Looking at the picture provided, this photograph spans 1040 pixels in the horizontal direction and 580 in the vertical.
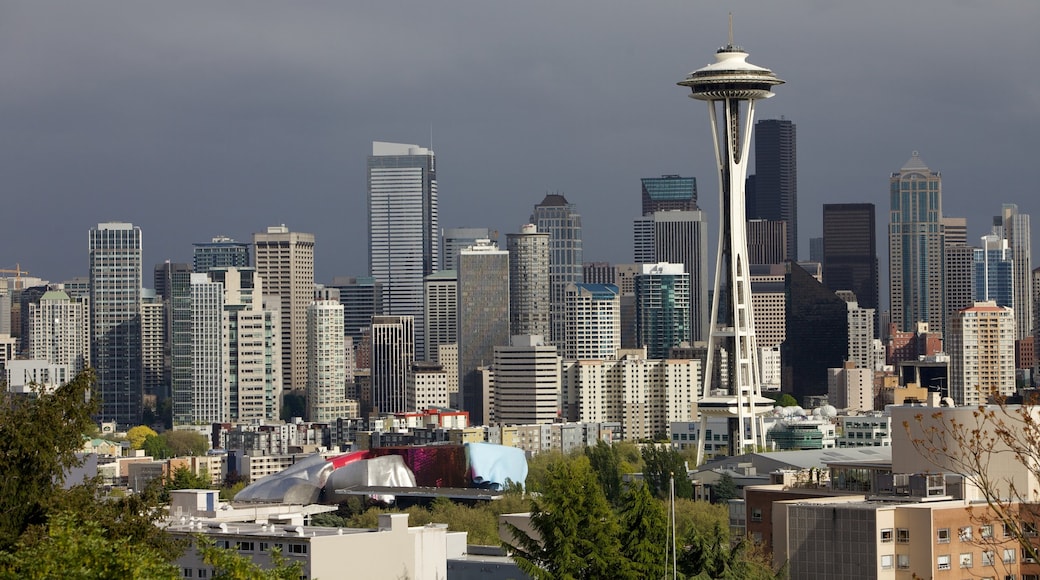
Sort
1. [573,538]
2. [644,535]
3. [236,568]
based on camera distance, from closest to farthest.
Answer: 1. [236,568]
2. [573,538]
3. [644,535]

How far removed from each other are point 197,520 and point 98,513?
27566mm

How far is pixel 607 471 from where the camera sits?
318 ft

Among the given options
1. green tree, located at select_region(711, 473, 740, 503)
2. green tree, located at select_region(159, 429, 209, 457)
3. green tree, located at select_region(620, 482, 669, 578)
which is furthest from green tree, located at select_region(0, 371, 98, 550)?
green tree, located at select_region(159, 429, 209, 457)

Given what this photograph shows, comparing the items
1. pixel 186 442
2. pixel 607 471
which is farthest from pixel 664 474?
pixel 186 442

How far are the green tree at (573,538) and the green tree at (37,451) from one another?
13.2 metres

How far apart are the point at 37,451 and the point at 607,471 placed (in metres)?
66.7

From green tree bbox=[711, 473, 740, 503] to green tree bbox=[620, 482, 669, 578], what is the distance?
1760 inches

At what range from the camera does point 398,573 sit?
49.3 metres

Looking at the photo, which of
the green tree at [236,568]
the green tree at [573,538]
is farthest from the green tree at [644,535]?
the green tree at [236,568]

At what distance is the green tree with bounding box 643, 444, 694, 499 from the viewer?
311ft

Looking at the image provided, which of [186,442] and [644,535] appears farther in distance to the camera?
[186,442]

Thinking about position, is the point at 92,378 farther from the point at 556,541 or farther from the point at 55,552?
the point at 556,541

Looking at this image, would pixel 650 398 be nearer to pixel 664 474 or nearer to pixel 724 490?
pixel 664 474

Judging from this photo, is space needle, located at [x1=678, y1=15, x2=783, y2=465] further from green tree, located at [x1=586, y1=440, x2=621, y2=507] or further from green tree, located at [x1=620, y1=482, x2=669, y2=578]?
green tree, located at [x1=620, y1=482, x2=669, y2=578]
